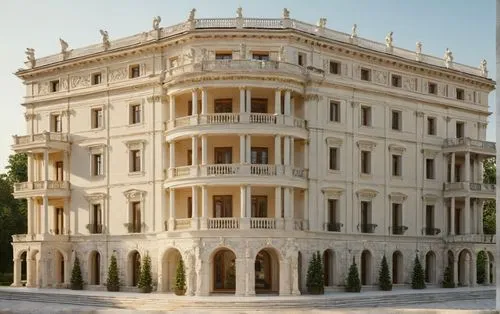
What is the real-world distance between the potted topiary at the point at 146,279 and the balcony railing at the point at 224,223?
21.3 feet

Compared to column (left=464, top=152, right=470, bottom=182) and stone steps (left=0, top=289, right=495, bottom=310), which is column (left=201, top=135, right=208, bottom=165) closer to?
stone steps (left=0, top=289, right=495, bottom=310)

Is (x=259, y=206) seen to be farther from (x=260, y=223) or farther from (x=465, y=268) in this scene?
(x=465, y=268)

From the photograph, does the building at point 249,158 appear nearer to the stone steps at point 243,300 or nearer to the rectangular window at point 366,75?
the rectangular window at point 366,75

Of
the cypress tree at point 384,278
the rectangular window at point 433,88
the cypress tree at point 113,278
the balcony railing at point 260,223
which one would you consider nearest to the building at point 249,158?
the balcony railing at point 260,223

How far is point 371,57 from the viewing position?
59.8 m

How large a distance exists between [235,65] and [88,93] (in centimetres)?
1447

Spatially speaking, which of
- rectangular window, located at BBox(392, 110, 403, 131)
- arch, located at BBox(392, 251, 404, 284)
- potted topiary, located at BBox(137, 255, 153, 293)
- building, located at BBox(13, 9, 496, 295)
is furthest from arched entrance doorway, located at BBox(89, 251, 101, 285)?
rectangular window, located at BBox(392, 110, 403, 131)

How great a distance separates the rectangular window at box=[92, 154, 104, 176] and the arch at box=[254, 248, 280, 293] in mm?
14410

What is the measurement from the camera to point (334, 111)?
190 feet

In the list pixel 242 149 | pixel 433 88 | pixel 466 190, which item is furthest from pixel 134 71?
pixel 466 190

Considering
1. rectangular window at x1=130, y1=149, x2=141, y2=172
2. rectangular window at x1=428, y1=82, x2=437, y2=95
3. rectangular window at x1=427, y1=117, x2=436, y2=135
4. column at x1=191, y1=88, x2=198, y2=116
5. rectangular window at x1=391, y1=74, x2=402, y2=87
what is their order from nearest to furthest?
column at x1=191, y1=88, x2=198, y2=116
rectangular window at x1=130, y1=149, x2=141, y2=172
rectangular window at x1=391, y1=74, x2=402, y2=87
rectangular window at x1=428, y1=82, x2=437, y2=95
rectangular window at x1=427, y1=117, x2=436, y2=135

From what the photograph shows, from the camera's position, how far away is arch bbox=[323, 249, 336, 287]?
186 ft

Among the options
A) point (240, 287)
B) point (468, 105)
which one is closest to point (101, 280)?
point (240, 287)

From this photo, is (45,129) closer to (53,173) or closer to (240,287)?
(53,173)
